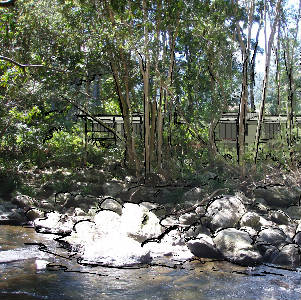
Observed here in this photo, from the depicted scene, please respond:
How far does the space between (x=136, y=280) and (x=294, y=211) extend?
593 centimetres

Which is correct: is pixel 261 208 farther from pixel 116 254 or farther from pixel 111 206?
pixel 116 254

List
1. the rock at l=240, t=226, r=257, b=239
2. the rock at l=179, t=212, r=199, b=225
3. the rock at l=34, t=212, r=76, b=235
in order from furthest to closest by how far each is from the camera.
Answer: the rock at l=179, t=212, r=199, b=225
the rock at l=34, t=212, r=76, b=235
the rock at l=240, t=226, r=257, b=239

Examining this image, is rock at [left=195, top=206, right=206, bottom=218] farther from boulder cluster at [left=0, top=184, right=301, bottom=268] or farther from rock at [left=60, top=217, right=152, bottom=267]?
rock at [left=60, top=217, right=152, bottom=267]

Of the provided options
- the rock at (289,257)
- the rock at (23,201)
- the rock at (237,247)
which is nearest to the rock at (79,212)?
the rock at (23,201)

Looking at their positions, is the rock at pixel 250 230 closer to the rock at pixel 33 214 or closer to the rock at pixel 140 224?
the rock at pixel 140 224

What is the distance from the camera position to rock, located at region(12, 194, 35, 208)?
36.3ft

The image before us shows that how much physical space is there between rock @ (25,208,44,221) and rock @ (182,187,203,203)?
346 centimetres

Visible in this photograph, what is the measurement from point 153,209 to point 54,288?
5006 mm

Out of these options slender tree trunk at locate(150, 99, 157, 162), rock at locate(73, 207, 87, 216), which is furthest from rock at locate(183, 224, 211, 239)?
slender tree trunk at locate(150, 99, 157, 162)

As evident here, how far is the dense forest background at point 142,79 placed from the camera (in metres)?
11.6

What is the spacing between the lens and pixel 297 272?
6461mm

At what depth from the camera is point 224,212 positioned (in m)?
8.84

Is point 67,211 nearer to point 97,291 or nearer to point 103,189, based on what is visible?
point 103,189

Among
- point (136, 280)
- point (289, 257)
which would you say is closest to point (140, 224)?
point (136, 280)
